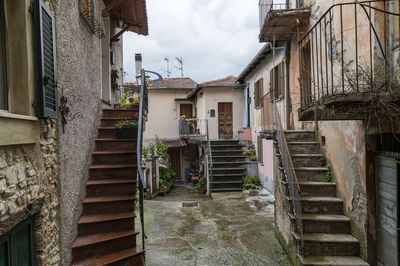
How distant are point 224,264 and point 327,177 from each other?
265 cm

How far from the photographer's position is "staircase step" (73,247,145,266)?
3.85 meters

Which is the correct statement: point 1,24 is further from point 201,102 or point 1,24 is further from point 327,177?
point 201,102

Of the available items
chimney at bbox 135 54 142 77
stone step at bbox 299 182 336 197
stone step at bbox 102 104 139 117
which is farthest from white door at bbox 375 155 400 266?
chimney at bbox 135 54 142 77

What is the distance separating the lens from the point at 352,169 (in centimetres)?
458

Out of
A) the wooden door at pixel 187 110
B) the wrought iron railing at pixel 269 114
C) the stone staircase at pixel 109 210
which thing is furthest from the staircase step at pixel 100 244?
the wooden door at pixel 187 110

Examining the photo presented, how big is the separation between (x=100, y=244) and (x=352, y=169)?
4.20m

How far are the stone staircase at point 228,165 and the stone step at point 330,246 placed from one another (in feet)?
21.5

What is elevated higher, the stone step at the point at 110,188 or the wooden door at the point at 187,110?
the wooden door at the point at 187,110

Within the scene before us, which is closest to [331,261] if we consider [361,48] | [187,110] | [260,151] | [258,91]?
[361,48]

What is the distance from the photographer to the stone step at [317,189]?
17.3ft

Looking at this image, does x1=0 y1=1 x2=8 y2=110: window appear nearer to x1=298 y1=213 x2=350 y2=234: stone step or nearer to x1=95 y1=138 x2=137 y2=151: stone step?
x1=95 y1=138 x2=137 y2=151: stone step

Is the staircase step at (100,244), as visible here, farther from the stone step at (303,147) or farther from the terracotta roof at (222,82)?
the terracotta roof at (222,82)

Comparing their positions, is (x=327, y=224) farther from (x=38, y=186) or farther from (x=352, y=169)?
(x=38, y=186)

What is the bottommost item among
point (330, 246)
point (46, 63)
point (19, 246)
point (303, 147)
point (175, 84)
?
point (330, 246)
